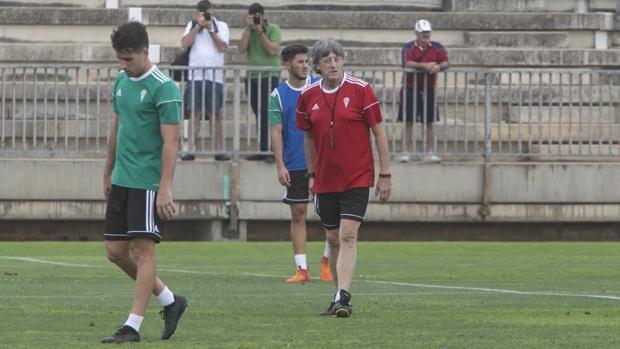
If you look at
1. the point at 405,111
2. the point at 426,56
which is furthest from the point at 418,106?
the point at 426,56

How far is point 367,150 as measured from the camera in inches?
532

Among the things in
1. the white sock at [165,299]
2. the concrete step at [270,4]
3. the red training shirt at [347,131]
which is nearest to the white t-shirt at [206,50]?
the concrete step at [270,4]

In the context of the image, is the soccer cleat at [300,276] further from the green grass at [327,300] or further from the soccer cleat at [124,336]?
the soccer cleat at [124,336]

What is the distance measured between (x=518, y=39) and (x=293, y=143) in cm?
1412

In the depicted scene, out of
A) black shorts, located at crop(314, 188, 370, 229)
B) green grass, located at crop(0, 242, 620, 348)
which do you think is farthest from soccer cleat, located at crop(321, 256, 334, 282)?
black shorts, located at crop(314, 188, 370, 229)

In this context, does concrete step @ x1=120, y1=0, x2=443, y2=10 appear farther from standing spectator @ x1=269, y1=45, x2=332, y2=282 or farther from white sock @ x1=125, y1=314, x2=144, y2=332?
white sock @ x1=125, y1=314, x2=144, y2=332

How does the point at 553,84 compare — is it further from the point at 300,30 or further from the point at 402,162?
the point at 300,30

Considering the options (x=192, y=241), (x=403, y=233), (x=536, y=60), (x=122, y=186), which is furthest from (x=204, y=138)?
(x=122, y=186)

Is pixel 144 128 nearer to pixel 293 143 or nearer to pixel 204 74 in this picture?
pixel 293 143

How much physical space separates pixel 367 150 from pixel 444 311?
4.37 feet

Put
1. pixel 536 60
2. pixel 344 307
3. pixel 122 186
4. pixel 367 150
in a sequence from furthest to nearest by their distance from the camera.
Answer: pixel 536 60, pixel 367 150, pixel 344 307, pixel 122 186

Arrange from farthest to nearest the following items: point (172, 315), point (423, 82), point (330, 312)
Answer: point (423, 82), point (330, 312), point (172, 315)

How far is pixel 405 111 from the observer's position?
2516 centimetres

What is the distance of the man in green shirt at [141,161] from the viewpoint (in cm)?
1087
